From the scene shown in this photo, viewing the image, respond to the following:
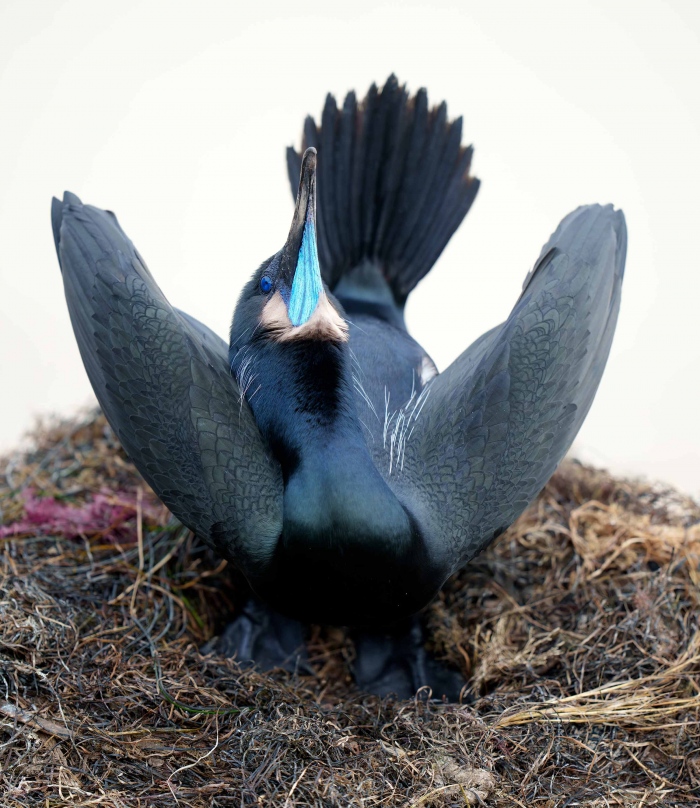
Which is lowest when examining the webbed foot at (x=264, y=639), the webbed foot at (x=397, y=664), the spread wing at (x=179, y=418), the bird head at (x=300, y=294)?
the webbed foot at (x=264, y=639)

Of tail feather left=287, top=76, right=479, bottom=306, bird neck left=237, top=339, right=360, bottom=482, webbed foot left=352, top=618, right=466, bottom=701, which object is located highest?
tail feather left=287, top=76, right=479, bottom=306

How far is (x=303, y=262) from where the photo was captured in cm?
243

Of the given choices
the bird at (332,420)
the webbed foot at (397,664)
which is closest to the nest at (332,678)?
the webbed foot at (397,664)

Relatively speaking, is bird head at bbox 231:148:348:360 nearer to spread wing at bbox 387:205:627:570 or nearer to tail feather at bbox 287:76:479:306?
spread wing at bbox 387:205:627:570

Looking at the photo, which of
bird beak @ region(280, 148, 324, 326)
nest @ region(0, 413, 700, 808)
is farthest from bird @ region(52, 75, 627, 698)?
nest @ region(0, 413, 700, 808)

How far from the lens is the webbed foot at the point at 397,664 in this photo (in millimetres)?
2893

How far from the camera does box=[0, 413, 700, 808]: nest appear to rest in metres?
2.02

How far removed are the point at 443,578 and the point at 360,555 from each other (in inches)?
14.3

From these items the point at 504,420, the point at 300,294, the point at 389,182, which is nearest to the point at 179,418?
the point at 300,294

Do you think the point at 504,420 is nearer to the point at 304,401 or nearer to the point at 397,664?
the point at 304,401

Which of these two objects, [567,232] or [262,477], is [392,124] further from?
[262,477]

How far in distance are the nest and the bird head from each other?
3.41ft

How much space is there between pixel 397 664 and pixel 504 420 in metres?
1.06

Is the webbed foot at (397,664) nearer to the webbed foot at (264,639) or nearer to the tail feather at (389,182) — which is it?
the webbed foot at (264,639)
